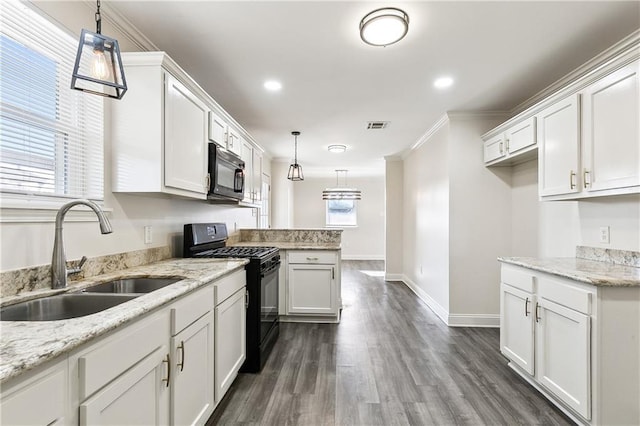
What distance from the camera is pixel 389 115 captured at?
3705mm

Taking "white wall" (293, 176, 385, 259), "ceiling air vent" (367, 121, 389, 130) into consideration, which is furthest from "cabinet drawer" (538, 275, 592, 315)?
"white wall" (293, 176, 385, 259)

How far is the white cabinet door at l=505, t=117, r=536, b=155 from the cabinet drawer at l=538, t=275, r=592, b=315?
1324 mm

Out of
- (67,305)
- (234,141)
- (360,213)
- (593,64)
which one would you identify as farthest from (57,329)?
(360,213)

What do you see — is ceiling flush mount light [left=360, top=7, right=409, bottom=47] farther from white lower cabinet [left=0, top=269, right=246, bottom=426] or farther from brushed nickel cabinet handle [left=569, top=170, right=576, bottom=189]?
white lower cabinet [left=0, top=269, right=246, bottom=426]

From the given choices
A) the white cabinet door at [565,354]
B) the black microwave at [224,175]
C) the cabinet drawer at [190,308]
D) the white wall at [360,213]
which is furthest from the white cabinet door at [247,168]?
the white wall at [360,213]

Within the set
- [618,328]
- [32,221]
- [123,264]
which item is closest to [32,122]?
[32,221]

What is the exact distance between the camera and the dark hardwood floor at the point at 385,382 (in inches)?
75.6

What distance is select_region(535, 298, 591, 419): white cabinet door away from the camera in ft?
5.58

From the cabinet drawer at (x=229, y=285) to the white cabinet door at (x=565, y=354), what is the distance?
7.11 feet

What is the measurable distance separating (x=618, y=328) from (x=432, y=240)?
2.66m

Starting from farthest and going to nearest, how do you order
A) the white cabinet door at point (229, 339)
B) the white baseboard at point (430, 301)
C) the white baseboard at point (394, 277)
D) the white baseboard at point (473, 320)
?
the white baseboard at point (394, 277)
the white baseboard at point (430, 301)
the white baseboard at point (473, 320)
the white cabinet door at point (229, 339)

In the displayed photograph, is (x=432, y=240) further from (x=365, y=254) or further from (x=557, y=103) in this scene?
(x=365, y=254)

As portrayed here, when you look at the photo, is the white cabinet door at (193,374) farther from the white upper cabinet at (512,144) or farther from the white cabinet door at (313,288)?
the white upper cabinet at (512,144)

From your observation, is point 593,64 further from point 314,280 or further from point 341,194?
point 341,194
